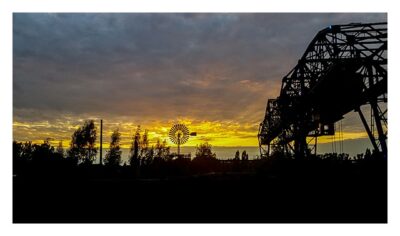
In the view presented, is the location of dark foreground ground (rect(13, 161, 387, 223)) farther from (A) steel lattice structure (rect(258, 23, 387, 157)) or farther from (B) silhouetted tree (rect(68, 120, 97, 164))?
(B) silhouetted tree (rect(68, 120, 97, 164))

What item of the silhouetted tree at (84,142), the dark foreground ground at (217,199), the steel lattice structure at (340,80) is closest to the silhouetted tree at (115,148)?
the silhouetted tree at (84,142)

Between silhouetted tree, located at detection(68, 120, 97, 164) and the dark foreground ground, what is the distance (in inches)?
1433

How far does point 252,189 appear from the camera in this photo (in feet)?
39.0

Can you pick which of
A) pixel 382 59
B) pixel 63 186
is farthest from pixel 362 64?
pixel 63 186

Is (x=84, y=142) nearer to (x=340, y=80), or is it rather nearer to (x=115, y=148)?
(x=115, y=148)

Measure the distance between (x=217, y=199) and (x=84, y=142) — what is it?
1607 inches

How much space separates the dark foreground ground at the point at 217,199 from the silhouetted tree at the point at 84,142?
3640cm

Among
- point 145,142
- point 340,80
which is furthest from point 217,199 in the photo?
point 145,142

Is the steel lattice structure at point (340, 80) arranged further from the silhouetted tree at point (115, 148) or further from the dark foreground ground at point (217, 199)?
the silhouetted tree at point (115, 148)

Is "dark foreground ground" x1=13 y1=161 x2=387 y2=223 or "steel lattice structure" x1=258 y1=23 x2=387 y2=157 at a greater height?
"steel lattice structure" x1=258 y1=23 x2=387 y2=157

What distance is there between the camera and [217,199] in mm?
11211

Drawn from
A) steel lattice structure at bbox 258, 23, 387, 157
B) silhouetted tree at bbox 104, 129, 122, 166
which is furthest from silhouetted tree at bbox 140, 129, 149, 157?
steel lattice structure at bbox 258, 23, 387, 157

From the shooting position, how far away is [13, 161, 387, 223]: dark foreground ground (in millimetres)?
9438
